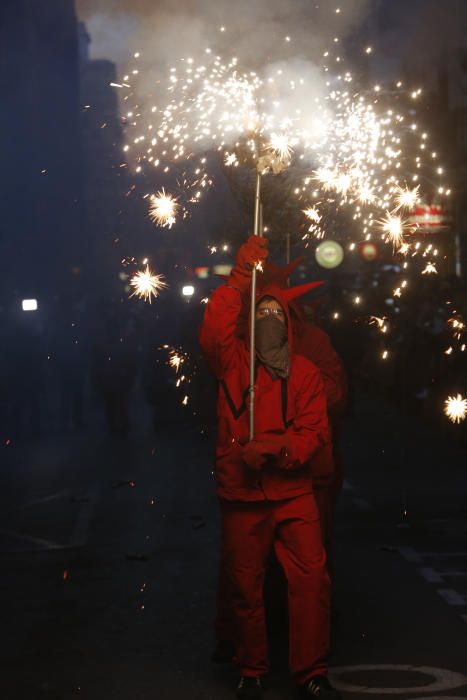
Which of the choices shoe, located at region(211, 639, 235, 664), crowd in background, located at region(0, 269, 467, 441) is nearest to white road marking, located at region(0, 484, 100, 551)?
shoe, located at region(211, 639, 235, 664)

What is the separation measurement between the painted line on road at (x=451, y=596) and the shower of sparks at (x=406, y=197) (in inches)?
97.0

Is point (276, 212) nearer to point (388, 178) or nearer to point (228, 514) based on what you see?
point (388, 178)

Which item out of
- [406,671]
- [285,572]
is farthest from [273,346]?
[406,671]

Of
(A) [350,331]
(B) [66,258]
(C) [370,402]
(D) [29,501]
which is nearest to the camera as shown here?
(D) [29,501]

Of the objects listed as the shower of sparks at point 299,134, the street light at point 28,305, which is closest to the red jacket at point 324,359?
the shower of sparks at point 299,134

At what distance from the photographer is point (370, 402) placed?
1216 inches

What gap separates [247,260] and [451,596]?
10.2ft

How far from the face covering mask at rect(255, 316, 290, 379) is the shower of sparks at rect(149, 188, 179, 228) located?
158cm

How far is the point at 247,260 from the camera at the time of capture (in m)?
6.92

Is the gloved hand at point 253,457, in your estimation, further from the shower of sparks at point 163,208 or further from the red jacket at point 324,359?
the shower of sparks at point 163,208

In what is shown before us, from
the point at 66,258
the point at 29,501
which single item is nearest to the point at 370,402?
the point at 29,501

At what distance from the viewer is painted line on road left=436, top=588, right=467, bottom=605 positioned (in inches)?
346

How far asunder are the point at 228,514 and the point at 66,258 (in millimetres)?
66306

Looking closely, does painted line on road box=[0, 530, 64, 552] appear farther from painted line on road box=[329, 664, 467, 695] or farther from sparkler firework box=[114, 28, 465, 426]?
painted line on road box=[329, 664, 467, 695]
